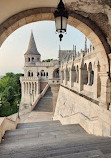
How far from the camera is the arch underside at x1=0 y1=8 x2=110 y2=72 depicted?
2683 millimetres

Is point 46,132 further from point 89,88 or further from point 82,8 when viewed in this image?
point 82,8

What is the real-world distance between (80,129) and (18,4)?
4.94 meters

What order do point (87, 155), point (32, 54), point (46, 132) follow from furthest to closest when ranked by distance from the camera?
point (32, 54), point (46, 132), point (87, 155)

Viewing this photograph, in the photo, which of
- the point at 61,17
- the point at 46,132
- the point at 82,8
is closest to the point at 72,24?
the point at 82,8

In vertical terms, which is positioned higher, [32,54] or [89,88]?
[32,54]

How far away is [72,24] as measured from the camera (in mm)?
3240

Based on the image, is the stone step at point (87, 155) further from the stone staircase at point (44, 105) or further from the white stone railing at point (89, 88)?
the stone staircase at point (44, 105)

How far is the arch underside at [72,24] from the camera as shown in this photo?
268 cm

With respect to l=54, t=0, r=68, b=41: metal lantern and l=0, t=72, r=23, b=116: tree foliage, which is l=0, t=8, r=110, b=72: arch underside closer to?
l=54, t=0, r=68, b=41: metal lantern

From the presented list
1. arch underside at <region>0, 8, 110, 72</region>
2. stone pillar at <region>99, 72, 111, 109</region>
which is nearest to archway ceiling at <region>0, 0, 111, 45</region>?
arch underside at <region>0, 8, 110, 72</region>

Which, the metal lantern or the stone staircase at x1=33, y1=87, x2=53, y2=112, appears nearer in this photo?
the metal lantern

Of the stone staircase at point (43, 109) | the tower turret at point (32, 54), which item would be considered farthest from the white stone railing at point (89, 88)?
the tower turret at point (32, 54)

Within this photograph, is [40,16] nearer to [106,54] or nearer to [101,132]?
[106,54]

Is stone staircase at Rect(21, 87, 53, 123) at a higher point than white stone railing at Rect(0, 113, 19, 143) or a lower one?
lower
